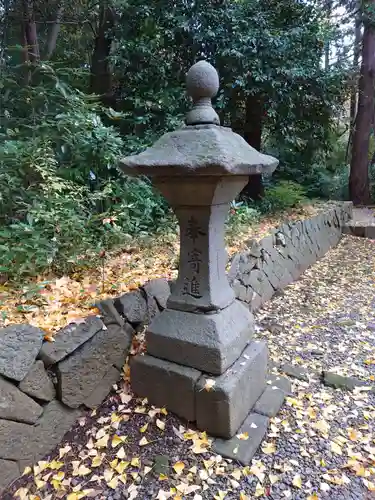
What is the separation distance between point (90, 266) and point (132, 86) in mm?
3146

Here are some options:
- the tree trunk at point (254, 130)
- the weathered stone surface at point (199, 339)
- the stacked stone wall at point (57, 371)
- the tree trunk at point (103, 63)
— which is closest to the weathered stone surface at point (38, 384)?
the stacked stone wall at point (57, 371)

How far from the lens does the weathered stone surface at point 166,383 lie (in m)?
2.04

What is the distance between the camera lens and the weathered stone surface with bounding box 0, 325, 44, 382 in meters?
1.72

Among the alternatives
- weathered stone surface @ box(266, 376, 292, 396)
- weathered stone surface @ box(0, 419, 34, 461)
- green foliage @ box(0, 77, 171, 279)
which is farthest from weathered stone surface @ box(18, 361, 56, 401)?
weathered stone surface @ box(266, 376, 292, 396)

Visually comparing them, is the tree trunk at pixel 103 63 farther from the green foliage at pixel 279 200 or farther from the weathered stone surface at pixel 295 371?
the weathered stone surface at pixel 295 371

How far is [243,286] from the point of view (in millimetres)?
3699

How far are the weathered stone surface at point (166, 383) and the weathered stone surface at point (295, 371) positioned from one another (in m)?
1.00

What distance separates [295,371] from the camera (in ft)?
8.93

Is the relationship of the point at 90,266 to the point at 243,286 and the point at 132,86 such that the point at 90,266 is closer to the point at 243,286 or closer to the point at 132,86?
the point at 243,286

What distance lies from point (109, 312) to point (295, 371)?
5.03 ft

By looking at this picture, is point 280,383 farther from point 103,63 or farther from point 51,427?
point 103,63

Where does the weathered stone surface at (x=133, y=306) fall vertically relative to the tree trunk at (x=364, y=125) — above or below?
below

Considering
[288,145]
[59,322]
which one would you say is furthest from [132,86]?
[59,322]

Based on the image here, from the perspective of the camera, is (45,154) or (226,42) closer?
(45,154)
